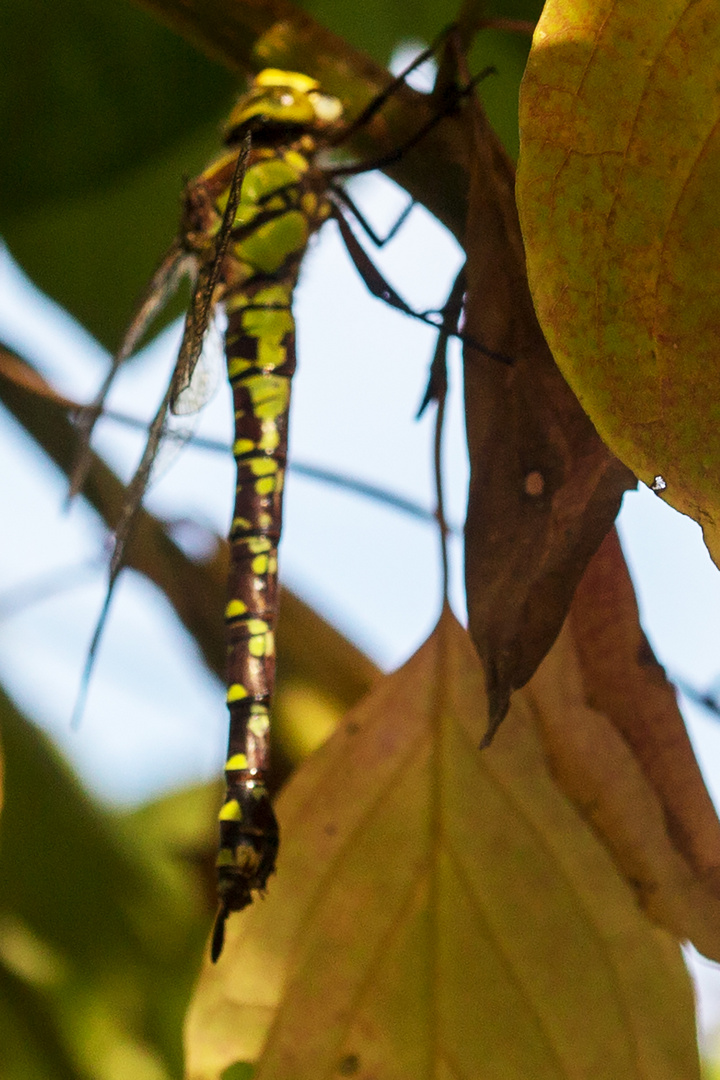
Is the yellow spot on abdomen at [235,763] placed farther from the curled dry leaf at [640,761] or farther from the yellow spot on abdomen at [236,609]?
the curled dry leaf at [640,761]

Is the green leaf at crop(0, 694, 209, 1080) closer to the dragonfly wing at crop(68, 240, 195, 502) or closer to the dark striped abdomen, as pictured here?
the dragonfly wing at crop(68, 240, 195, 502)

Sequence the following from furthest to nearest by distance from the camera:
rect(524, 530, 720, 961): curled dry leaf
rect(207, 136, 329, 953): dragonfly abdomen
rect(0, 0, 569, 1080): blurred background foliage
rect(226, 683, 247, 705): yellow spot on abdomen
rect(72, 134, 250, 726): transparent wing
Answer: rect(0, 0, 569, 1080): blurred background foliage, rect(226, 683, 247, 705): yellow spot on abdomen, rect(207, 136, 329, 953): dragonfly abdomen, rect(72, 134, 250, 726): transparent wing, rect(524, 530, 720, 961): curled dry leaf

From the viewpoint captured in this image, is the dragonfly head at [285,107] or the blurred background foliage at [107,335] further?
the blurred background foliage at [107,335]

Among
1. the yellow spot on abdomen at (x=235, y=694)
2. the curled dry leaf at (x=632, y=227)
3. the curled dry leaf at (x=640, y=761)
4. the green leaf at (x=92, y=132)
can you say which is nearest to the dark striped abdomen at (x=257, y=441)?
the yellow spot on abdomen at (x=235, y=694)

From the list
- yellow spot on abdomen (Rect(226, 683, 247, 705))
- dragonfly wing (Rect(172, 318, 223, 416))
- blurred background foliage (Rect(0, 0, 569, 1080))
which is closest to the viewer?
yellow spot on abdomen (Rect(226, 683, 247, 705))

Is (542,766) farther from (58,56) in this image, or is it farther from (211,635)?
(58,56)

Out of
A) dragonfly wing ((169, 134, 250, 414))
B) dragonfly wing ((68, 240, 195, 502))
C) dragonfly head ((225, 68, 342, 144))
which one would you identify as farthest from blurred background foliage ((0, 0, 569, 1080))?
dragonfly wing ((169, 134, 250, 414))

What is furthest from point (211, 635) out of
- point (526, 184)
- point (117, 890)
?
point (526, 184)

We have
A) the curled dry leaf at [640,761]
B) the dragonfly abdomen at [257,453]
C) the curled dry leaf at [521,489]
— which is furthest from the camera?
the dragonfly abdomen at [257,453]

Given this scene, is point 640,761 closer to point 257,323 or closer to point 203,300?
point 203,300
